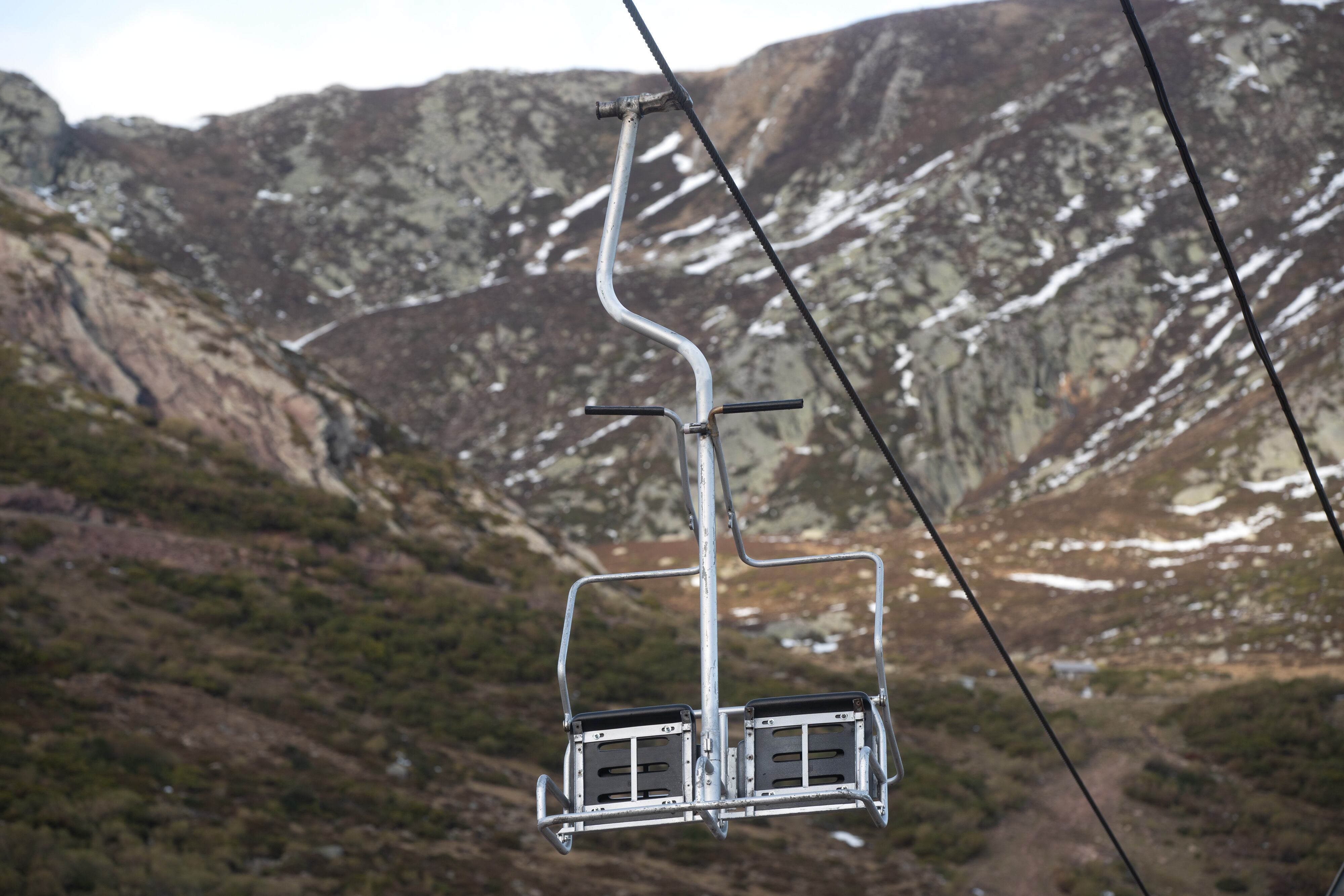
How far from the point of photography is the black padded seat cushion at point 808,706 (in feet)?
20.7

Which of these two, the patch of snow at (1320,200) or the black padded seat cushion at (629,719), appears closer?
the black padded seat cushion at (629,719)

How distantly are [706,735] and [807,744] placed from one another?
63 centimetres

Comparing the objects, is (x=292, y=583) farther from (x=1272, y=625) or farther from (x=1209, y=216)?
(x=1272, y=625)

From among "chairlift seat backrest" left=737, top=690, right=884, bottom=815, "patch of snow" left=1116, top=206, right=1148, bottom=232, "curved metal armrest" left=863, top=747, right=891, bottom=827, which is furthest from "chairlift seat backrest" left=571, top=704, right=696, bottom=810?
"patch of snow" left=1116, top=206, right=1148, bottom=232

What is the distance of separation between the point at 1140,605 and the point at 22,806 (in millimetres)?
42296

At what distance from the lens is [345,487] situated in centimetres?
3988

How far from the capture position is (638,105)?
6.61 meters

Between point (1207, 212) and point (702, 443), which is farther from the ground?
point (1207, 212)

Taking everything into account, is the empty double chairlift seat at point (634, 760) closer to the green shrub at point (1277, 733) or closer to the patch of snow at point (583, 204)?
the green shrub at point (1277, 733)

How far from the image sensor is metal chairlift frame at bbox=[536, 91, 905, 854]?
5977 millimetres

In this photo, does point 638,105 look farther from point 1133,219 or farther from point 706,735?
point 1133,219

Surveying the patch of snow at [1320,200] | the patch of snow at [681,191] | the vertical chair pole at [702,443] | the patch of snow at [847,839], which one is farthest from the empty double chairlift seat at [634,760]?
the patch of snow at [681,191]

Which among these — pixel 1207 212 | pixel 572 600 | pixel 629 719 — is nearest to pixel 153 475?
pixel 572 600

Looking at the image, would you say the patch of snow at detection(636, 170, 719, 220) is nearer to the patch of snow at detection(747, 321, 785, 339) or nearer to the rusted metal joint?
the patch of snow at detection(747, 321, 785, 339)
